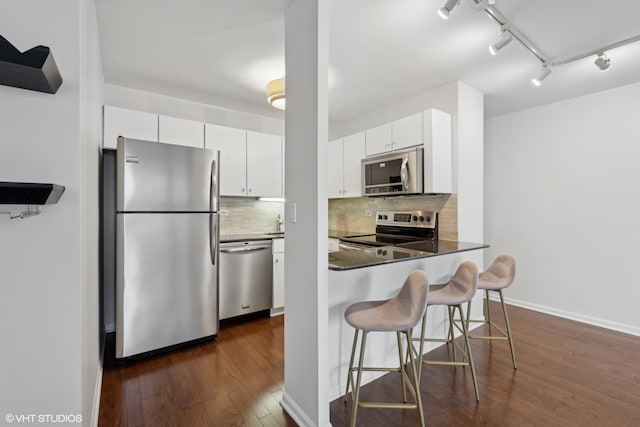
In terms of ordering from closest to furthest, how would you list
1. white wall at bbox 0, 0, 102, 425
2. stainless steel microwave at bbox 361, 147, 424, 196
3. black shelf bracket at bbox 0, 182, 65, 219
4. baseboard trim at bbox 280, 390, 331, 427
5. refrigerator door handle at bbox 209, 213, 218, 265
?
1. black shelf bracket at bbox 0, 182, 65, 219
2. white wall at bbox 0, 0, 102, 425
3. baseboard trim at bbox 280, 390, 331, 427
4. refrigerator door handle at bbox 209, 213, 218, 265
5. stainless steel microwave at bbox 361, 147, 424, 196

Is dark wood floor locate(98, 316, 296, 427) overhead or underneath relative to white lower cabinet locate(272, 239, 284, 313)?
underneath

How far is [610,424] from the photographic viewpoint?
169 centimetres

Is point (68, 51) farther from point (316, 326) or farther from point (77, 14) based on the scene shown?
point (316, 326)

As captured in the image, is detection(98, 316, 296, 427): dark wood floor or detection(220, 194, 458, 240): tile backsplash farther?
detection(220, 194, 458, 240): tile backsplash

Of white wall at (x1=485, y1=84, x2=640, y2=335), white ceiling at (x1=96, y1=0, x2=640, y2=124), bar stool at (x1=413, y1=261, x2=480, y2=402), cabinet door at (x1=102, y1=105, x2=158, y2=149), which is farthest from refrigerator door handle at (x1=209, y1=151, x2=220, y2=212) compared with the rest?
white wall at (x1=485, y1=84, x2=640, y2=335)

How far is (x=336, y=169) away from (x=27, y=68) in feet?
10.7

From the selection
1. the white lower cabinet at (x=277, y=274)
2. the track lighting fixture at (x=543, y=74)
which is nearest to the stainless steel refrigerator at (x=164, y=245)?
the white lower cabinet at (x=277, y=274)

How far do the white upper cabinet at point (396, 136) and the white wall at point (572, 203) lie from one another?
1.78 meters

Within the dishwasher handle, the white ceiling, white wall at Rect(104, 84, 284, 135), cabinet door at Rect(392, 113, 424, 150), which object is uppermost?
the white ceiling

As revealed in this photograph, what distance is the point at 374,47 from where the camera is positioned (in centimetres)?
228

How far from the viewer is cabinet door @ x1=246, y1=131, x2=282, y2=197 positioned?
349 cm

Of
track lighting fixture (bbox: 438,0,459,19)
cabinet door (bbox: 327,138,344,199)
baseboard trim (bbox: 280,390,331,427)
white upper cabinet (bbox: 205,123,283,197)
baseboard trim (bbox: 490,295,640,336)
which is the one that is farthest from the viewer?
cabinet door (bbox: 327,138,344,199)

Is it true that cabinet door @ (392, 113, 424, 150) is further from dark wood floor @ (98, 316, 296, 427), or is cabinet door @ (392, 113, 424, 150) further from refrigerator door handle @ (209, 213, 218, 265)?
dark wood floor @ (98, 316, 296, 427)

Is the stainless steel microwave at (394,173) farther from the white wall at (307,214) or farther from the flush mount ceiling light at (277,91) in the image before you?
the white wall at (307,214)
